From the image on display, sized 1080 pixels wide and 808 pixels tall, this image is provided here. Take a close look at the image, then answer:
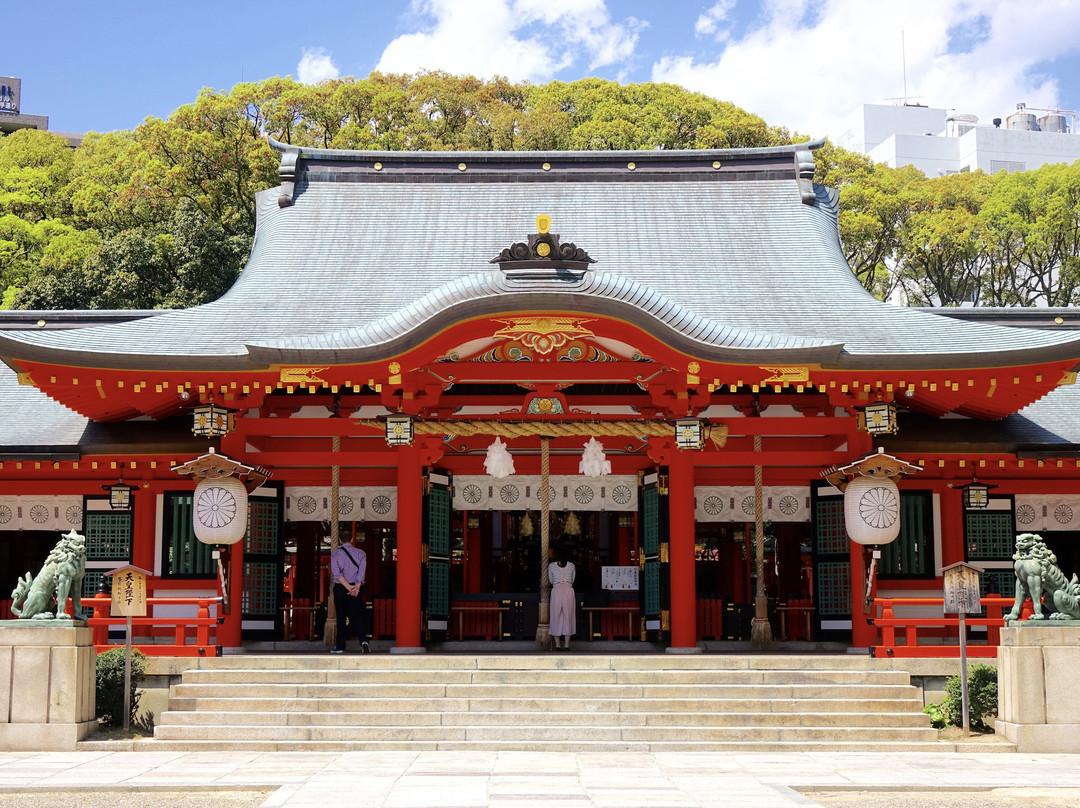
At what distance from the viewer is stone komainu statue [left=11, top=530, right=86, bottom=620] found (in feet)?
35.8

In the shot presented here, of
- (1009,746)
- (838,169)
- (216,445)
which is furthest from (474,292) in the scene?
(838,169)

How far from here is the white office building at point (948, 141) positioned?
57.3 meters

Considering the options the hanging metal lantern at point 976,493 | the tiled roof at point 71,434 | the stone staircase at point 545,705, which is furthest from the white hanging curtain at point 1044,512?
the tiled roof at point 71,434

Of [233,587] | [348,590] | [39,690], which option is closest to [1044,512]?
[348,590]

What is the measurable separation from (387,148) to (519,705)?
79.2ft

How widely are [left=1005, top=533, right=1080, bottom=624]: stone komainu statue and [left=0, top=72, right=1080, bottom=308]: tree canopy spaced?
22.4 m

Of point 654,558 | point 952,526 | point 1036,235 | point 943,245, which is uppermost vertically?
point 1036,235

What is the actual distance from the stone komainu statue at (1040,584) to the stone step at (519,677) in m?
1.59

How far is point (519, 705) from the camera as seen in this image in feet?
37.4

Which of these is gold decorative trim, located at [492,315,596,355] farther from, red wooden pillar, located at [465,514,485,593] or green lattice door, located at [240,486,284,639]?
red wooden pillar, located at [465,514,485,593]

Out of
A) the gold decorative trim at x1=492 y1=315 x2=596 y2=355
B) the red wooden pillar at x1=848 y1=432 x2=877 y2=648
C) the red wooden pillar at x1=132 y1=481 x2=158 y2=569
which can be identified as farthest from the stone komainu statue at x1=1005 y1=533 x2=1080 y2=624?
the red wooden pillar at x1=132 y1=481 x2=158 y2=569

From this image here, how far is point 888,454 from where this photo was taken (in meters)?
13.6

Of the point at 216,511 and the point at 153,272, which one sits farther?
the point at 153,272

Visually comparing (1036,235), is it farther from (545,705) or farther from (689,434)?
(545,705)
